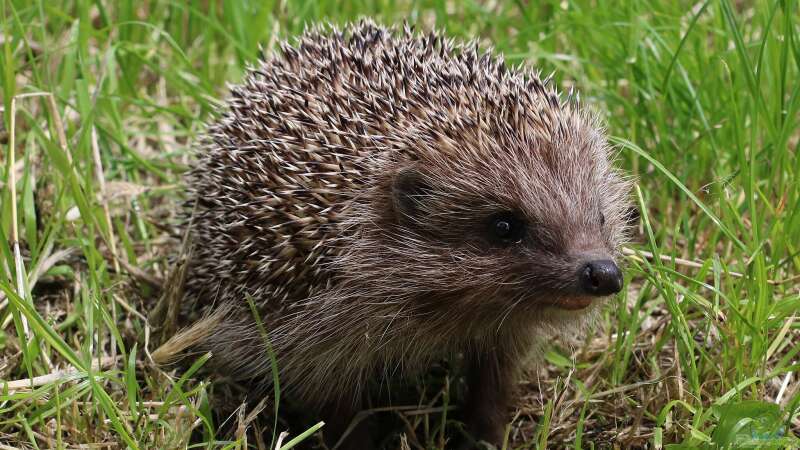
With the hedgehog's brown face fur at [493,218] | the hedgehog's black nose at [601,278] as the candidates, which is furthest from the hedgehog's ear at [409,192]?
the hedgehog's black nose at [601,278]

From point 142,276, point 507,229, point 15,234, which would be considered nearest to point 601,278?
point 507,229

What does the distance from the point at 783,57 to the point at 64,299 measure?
11.2ft

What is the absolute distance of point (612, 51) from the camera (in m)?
5.62

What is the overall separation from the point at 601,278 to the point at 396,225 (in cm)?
90

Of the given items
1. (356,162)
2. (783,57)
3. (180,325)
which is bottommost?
(180,325)

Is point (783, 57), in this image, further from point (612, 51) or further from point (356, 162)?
point (356, 162)

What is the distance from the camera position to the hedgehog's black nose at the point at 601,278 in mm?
3520

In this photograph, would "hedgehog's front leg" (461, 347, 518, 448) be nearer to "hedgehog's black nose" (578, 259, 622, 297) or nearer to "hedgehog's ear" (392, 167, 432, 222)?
"hedgehog's ear" (392, 167, 432, 222)

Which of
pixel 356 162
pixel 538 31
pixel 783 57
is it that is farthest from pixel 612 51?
pixel 356 162

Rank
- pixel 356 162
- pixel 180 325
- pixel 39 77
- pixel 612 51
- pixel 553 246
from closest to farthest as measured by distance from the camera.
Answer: pixel 553 246 < pixel 356 162 < pixel 180 325 < pixel 39 77 < pixel 612 51

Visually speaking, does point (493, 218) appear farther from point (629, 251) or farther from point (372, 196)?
point (629, 251)

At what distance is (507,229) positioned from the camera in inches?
150

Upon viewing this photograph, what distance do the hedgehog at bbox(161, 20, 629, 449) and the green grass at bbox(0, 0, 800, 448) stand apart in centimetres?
27

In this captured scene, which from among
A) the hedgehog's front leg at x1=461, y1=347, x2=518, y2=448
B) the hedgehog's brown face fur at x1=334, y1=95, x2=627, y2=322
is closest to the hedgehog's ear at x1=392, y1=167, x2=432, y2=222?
the hedgehog's brown face fur at x1=334, y1=95, x2=627, y2=322
